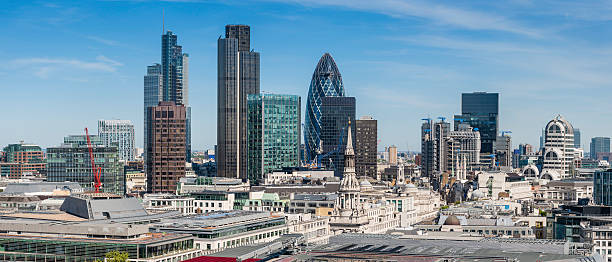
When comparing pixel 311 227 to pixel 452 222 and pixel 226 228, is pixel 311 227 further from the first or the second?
pixel 226 228

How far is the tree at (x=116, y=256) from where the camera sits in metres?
112

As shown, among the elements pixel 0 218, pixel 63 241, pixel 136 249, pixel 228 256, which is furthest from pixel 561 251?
pixel 0 218

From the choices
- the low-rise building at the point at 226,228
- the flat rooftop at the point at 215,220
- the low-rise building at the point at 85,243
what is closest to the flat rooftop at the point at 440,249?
the low-rise building at the point at 226,228

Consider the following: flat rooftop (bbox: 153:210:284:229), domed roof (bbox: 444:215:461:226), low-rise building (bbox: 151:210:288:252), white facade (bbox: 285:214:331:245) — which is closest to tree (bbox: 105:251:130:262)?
low-rise building (bbox: 151:210:288:252)

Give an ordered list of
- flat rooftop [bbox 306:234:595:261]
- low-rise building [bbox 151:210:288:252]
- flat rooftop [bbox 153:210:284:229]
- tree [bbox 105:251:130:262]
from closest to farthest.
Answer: flat rooftop [bbox 306:234:595:261] → tree [bbox 105:251:130:262] → low-rise building [bbox 151:210:288:252] → flat rooftop [bbox 153:210:284:229]

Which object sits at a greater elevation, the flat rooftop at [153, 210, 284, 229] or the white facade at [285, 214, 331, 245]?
the flat rooftop at [153, 210, 284, 229]

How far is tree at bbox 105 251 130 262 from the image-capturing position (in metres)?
112

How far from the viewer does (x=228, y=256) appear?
114438mm

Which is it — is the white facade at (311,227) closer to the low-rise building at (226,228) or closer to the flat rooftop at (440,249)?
the low-rise building at (226,228)

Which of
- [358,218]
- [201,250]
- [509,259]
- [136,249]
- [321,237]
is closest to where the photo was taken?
[509,259]

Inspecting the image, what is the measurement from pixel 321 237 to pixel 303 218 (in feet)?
34.1

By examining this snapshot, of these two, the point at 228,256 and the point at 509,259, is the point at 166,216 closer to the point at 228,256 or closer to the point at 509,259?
the point at 228,256

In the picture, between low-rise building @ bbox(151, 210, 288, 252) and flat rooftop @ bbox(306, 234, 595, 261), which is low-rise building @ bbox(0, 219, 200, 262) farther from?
flat rooftop @ bbox(306, 234, 595, 261)

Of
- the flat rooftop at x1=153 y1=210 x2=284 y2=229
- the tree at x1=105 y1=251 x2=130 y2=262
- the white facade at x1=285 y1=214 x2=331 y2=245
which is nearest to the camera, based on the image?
the tree at x1=105 y1=251 x2=130 y2=262
